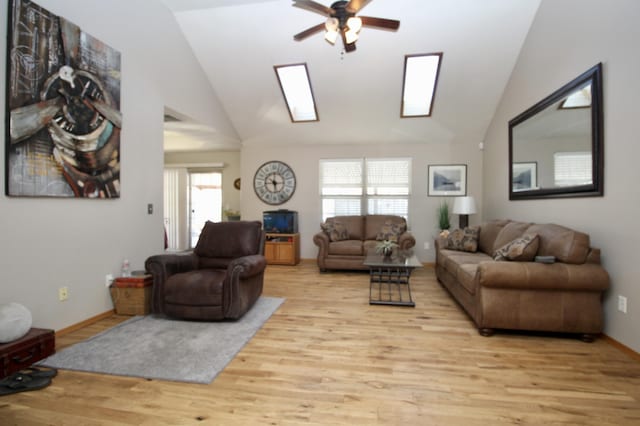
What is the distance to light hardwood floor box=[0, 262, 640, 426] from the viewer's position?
61.1 inches

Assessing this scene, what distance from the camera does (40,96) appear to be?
2.31 meters

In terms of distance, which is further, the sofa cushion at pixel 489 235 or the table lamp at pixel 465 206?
the table lamp at pixel 465 206

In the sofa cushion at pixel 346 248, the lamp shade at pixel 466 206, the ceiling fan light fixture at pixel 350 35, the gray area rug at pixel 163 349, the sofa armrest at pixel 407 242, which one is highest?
the ceiling fan light fixture at pixel 350 35

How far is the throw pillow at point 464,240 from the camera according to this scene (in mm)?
4156

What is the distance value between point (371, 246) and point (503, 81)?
10.6 feet

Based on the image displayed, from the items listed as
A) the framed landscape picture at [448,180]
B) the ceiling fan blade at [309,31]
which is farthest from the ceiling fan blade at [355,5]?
the framed landscape picture at [448,180]

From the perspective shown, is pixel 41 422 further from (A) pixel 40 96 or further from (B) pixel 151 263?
(A) pixel 40 96

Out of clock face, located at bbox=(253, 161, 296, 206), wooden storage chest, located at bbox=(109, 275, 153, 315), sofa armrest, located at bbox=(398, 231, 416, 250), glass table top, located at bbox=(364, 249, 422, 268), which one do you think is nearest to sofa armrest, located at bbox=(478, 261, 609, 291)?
glass table top, located at bbox=(364, 249, 422, 268)

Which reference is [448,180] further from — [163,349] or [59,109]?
[59,109]

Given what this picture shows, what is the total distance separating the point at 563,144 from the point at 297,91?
3.90 metres

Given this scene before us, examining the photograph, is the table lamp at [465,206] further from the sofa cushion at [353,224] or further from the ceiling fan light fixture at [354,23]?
the ceiling fan light fixture at [354,23]

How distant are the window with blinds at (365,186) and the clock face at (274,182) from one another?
695 millimetres

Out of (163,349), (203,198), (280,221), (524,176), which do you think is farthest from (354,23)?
(203,198)

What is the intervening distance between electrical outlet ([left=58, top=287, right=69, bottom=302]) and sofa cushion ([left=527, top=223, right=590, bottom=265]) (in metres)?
4.30
